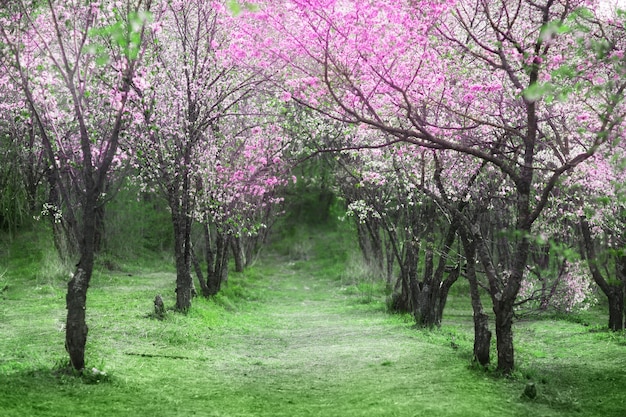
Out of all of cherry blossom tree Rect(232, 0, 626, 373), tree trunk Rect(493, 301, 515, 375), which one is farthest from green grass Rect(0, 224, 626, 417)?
cherry blossom tree Rect(232, 0, 626, 373)

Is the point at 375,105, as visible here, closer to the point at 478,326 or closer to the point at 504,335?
the point at 478,326

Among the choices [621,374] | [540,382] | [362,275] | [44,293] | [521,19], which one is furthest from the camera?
[362,275]

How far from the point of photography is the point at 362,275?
30.3 meters

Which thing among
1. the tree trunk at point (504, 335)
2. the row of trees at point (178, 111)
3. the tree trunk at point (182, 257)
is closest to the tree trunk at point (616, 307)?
the tree trunk at point (504, 335)

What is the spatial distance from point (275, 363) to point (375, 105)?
515 cm

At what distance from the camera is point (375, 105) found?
1289cm

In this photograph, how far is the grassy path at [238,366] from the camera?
8180mm

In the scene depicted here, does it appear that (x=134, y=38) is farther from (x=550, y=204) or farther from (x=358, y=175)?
(x=550, y=204)

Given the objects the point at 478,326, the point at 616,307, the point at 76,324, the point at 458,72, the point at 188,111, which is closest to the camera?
the point at 76,324

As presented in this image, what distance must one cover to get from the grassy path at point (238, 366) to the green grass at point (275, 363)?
3cm

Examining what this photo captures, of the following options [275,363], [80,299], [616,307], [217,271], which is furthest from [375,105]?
[217,271]

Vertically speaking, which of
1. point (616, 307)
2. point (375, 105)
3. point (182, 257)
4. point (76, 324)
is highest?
point (375, 105)

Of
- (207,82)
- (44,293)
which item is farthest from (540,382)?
(44,293)

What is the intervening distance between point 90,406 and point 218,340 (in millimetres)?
6416
